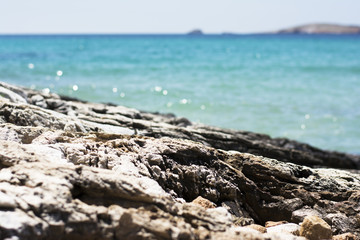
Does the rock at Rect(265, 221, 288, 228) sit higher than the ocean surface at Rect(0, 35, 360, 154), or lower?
higher

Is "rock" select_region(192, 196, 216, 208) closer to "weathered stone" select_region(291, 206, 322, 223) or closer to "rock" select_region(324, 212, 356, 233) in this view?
"weathered stone" select_region(291, 206, 322, 223)

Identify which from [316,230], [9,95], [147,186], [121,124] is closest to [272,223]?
[316,230]

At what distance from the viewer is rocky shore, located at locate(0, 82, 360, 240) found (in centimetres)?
348

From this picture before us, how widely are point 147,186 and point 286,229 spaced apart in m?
1.58

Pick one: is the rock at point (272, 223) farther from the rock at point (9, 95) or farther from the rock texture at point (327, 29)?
the rock texture at point (327, 29)

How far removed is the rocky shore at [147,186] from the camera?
11.4 feet

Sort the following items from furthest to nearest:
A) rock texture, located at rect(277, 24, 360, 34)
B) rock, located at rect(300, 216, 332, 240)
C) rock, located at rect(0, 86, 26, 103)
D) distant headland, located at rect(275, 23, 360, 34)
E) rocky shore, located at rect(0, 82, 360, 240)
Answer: distant headland, located at rect(275, 23, 360, 34), rock texture, located at rect(277, 24, 360, 34), rock, located at rect(0, 86, 26, 103), rock, located at rect(300, 216, 332, 240), rocky shore, located at rect(0, 82, 360, 240)

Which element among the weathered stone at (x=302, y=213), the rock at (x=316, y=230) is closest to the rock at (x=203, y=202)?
the rock at (x=316, y=230)

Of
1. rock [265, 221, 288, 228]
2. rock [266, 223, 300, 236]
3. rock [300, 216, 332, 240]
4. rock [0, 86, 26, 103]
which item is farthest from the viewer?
rock [0, 86, 26, 103]

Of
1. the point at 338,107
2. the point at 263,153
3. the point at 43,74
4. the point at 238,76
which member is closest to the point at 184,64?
the point at 238,76

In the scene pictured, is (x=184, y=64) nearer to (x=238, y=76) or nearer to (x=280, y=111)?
(x=238, y=76)

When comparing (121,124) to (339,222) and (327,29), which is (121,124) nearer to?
(339,222)

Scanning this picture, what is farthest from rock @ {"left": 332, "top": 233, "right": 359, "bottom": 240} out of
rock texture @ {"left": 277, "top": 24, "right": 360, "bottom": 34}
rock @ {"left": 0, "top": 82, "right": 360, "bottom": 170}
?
rock texture @ {"left": 277, "top": 24, "right": 360, "bottom": 34}

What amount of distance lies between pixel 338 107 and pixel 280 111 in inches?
105
